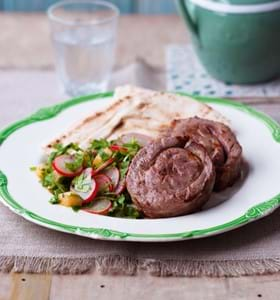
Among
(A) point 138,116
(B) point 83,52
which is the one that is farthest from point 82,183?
(B) point 83,52

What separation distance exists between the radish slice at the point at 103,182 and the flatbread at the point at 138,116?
0.26m

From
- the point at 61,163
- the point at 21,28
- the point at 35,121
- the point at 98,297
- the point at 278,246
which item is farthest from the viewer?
the point at 21,28

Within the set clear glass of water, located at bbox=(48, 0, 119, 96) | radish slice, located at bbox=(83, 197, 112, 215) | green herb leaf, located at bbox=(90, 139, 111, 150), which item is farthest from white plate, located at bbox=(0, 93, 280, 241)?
clear glass of water, located at bbox=(48, 0, 119, 96)

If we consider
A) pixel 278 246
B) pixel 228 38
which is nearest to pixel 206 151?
pixel 278 246

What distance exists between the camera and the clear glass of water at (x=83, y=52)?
2.61 m

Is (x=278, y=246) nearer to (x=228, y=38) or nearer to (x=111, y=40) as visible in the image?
(x=228, y=38)

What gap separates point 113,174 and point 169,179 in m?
0.18

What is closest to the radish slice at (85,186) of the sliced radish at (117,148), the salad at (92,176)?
the salad at (92,176)

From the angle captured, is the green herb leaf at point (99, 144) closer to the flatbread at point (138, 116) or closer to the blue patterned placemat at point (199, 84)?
the flatbread at point (138, 116)

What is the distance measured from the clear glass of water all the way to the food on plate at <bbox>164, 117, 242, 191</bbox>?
27.5 inches

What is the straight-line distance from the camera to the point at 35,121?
2.19 meters

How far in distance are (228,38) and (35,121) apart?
2.36ft

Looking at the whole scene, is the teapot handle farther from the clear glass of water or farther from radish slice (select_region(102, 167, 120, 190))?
radish slice (select_region(102, 167, 120, 190))

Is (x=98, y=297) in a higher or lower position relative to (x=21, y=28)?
higher
